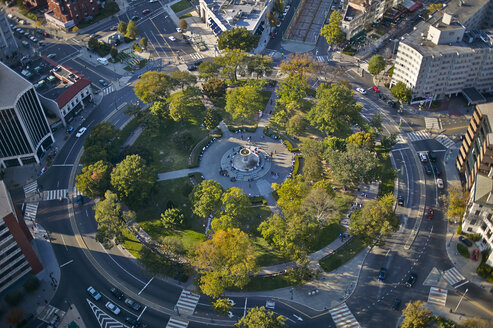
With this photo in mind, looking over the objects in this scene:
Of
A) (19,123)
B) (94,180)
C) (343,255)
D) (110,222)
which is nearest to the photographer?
(110,222)

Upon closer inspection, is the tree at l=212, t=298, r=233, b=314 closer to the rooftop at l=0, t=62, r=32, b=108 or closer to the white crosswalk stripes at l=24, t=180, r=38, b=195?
the white crosswalk stripes at l=24, t=180, r=38, b=195

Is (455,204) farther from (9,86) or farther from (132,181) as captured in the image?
(9,86)

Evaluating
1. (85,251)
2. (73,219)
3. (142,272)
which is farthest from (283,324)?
(73,219)

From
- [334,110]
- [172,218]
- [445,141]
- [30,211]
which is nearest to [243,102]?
[334,110]

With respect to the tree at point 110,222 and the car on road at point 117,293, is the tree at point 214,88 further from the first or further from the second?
the car on road at point 117,293

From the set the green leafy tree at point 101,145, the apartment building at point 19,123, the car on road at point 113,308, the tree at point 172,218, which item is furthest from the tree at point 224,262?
the apartment building at point 19,123

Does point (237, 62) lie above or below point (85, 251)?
above

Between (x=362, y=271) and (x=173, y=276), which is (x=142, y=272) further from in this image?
(x=362, y=271)
